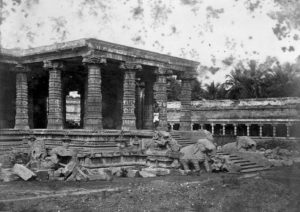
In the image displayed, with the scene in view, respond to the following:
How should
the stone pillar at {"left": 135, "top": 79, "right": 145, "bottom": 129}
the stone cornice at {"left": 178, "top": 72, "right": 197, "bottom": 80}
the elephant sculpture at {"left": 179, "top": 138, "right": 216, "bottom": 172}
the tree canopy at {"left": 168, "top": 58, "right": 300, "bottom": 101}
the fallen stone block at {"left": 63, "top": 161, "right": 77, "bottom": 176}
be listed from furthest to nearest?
the tree canopy at {"left": 168, "top": 58, "right": 300, "bottom": 101} < the stone pillar at {"left": 135, "top": 79, "right": 145, "bottom": 129} < the stone cornice at {"left": 178, "top": 72, "right": 197, "bottom": 80} < the elephant sculpture at {"left": 179, "top": 138, "right": 216, "bottom": 172} < the fallen stone block at {"left": 63, "top": 161, "right": 77, "bottom": 176}

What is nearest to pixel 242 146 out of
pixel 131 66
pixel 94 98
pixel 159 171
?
pixel 159 171

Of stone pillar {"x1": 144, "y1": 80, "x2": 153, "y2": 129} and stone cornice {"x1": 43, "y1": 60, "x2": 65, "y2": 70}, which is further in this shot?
stone pillar {"x1": 144, "y1": 80, "x2": 153, "y2": 129}

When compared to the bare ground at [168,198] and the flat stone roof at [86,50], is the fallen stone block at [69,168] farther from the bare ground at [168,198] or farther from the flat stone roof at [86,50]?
the flat stone roof at [86,50]

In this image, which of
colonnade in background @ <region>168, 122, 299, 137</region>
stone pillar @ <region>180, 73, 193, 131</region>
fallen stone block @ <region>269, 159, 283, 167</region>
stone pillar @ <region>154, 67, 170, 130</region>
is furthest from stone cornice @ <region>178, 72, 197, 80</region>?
colonnade in background @ <region>168, 122, 299, 137</region>

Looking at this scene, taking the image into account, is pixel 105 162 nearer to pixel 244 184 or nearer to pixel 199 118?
pixel 244 184

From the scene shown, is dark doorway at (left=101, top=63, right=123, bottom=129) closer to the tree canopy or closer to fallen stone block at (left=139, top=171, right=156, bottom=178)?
fallen stone block at (left=139, top=171, right=156, bottom=178)

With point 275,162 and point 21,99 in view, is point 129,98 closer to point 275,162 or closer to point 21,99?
point 21,99

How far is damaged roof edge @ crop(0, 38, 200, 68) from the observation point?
21812 mm

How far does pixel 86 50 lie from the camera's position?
71.9 feet

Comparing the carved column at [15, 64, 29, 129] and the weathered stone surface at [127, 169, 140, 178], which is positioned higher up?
the carved column at [15, 64, 29, 129]

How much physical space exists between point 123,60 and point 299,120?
19804 mm

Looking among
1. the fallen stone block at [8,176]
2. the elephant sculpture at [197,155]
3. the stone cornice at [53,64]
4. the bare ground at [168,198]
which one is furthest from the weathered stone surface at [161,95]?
the bare ground at [168,198]

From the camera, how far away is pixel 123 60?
2353cm

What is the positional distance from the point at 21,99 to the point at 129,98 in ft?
21.7
